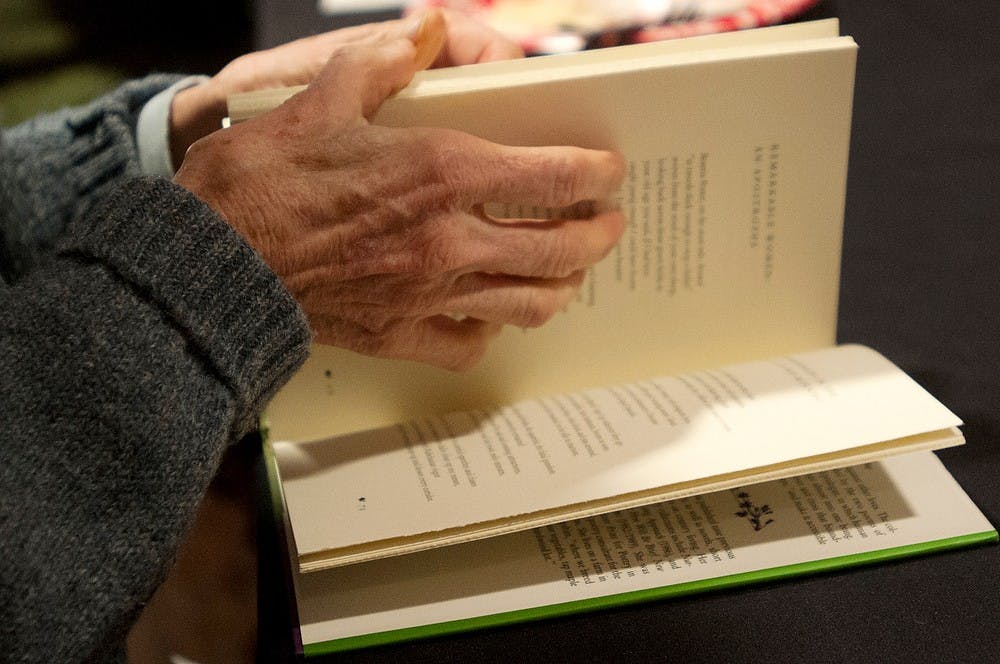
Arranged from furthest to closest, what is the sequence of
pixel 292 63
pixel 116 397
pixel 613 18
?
pixel 613 18, pixel 292 63, pixel 116 397

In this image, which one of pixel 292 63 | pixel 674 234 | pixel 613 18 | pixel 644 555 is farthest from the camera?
pixel 613 18

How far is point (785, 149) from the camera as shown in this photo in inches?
27.8

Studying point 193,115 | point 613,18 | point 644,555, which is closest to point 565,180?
point 644,555

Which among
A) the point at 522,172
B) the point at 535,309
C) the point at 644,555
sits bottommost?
the point at 644,555

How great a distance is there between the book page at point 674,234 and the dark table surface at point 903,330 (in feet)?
0.33

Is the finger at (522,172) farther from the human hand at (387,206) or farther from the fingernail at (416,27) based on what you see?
the fingernail at (416,27)

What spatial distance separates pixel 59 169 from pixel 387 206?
16.6 inches

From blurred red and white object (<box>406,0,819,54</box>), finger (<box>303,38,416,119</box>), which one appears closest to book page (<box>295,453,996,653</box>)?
finger (<box>303,38,416,119</box>)

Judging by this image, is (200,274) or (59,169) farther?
(59,169)

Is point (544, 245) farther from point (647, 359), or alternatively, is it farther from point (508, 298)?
point (647, 359)

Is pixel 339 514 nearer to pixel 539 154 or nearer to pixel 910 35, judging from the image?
pixel 539 154

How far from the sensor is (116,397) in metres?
0.50

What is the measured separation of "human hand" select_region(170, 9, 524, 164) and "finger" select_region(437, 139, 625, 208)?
0.65ft

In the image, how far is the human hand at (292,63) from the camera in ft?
2.68
